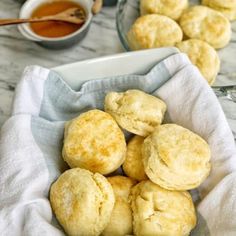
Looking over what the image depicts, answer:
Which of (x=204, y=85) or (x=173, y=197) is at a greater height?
(x=204, y=85)

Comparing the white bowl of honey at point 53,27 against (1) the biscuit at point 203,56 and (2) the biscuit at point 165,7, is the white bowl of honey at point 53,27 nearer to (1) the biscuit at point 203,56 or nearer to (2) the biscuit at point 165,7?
(2) the biscuit at point 165,7

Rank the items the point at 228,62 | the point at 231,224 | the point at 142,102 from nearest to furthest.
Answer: the point at 231,224 < the point at 142,102 < the point at 228,62

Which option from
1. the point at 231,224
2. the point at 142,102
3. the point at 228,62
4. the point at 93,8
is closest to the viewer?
the point at 231,224

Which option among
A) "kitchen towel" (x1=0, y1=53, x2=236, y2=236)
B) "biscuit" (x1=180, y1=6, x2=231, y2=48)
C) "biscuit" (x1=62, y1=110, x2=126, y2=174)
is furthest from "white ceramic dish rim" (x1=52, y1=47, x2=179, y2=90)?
"biscuit" (x1=180, y1=6, x2=231, y2=48)

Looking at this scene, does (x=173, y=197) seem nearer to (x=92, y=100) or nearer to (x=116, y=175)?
(x=116, y=175)

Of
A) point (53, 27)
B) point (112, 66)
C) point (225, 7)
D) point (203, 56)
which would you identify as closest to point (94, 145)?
point (112, 66)

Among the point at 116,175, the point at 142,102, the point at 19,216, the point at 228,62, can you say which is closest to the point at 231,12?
the point at 228,62

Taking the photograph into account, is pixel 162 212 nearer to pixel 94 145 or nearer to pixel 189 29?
pixel 94 145
